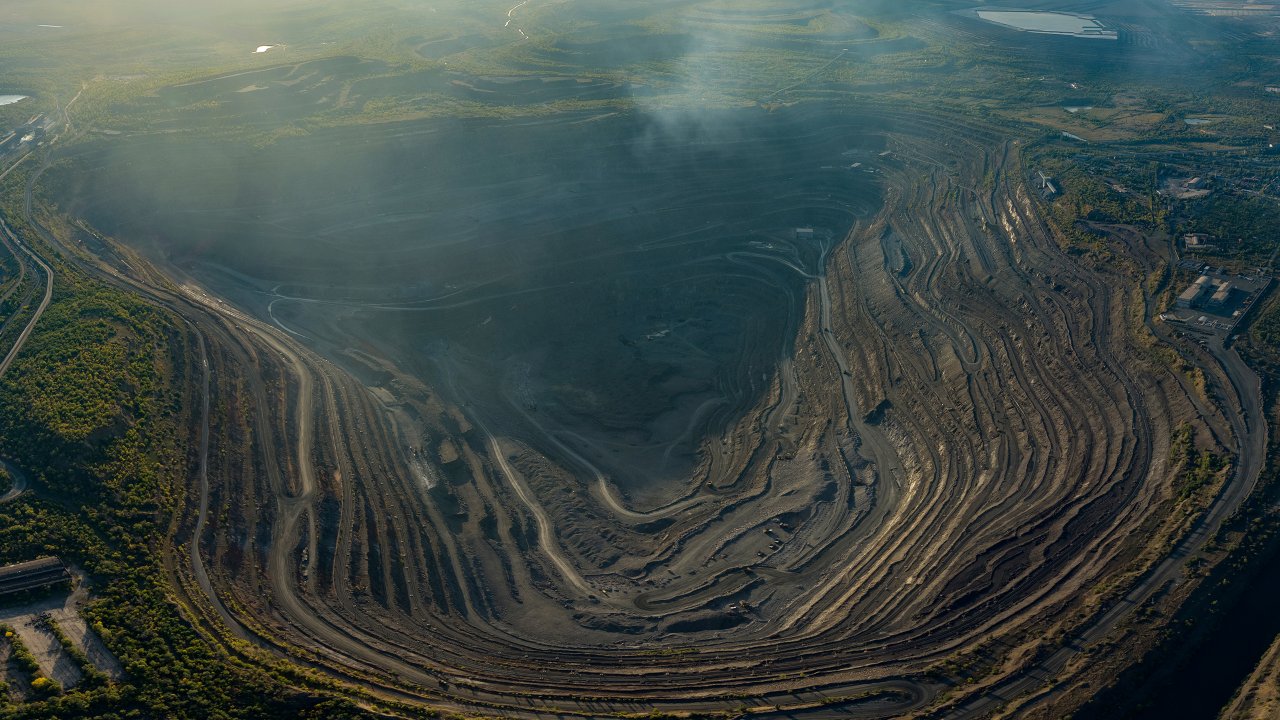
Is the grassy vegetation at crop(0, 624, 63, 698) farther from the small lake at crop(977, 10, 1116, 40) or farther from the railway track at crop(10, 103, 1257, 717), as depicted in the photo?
the small lake at crop(977, 10, 1116, 40)

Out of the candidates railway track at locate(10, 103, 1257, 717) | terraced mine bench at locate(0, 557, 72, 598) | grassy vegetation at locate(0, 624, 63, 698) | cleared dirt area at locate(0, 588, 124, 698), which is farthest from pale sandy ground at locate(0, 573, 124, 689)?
railway track at locate(10, 103, 1257, 717)

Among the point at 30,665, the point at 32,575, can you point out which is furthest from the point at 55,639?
the point at 32,575

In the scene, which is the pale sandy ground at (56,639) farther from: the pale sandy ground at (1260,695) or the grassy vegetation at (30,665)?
the pale sandy ground at (1260,695)

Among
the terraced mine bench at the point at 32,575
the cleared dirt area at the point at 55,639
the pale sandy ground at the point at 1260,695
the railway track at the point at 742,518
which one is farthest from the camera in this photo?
the railway track at the point at 742,518

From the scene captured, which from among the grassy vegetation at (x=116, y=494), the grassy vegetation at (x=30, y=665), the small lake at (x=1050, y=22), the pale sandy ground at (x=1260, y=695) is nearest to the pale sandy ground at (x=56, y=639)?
the grassy vegetation at (x=30, y=665)

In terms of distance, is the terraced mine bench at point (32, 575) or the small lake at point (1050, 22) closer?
the terraced mine bench at point (32, 575)

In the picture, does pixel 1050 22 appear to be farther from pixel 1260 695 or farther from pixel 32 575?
pixel 32 575

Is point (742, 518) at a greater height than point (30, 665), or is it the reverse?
point (30, 665)

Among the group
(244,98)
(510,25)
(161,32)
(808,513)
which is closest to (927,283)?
(808,513)
